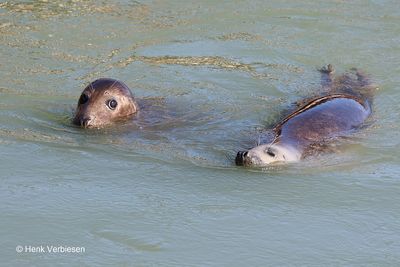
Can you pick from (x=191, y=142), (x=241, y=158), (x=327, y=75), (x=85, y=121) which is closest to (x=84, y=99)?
(x=85, y=121)

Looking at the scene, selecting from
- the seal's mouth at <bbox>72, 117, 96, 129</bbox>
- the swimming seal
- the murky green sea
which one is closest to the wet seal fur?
the murky green sea

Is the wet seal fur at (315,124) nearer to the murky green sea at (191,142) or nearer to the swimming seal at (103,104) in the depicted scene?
the murky green sea at (191,142)

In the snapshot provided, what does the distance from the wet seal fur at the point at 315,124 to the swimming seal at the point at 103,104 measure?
1366mm

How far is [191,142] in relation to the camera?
6.80 m

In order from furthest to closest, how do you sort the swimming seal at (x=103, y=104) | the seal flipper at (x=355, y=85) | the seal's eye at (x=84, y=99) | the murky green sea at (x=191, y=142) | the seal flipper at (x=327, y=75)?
the seal flipper at (x=327, y=75)
the seal flipper at (x=355, y=85)
the seal's eye at (x=84, y=99)
the swimming seal at (x=103, y=104)
the murky green sea at (x=191, y=142)

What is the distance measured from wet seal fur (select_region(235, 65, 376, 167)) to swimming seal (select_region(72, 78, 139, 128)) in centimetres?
137

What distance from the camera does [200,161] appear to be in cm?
620

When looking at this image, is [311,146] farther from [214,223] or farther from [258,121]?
[214,223]

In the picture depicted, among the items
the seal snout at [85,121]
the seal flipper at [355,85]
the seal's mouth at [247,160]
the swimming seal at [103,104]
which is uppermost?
the seal flipper at [355,85]

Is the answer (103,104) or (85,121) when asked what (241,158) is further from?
(103,104)

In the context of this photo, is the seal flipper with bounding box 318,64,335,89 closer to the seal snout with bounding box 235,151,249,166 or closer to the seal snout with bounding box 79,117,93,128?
the seal snout with bounding box 79,117,93,128

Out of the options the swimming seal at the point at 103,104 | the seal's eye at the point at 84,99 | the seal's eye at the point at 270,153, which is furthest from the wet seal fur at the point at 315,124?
the seal's eye at the point at 84,99

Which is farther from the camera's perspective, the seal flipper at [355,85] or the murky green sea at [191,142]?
the seal flipper at [355,85]

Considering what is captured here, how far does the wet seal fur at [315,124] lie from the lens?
20.0 ft
